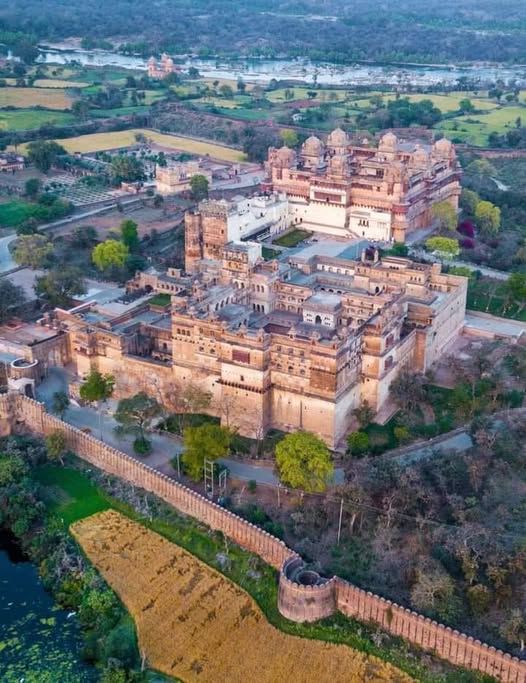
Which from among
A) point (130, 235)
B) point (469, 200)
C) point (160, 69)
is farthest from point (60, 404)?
point (160, 69)

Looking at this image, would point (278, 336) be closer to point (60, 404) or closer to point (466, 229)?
point (60, 404)

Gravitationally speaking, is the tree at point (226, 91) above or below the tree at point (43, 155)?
above

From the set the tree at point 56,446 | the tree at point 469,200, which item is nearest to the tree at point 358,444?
the tree at point 56,446

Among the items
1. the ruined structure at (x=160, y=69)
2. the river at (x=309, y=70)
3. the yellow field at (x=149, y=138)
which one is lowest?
the yellow field at (x=149, y=138)

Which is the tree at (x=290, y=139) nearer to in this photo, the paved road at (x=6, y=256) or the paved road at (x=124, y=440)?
the paved road at (x=6, y=256)

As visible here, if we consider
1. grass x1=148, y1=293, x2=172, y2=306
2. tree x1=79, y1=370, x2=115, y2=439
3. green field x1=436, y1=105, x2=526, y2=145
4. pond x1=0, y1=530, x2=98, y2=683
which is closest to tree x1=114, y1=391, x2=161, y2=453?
tree x1=79, y1=370, x2=115, y2=439

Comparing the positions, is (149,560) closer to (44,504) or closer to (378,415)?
(44,504)

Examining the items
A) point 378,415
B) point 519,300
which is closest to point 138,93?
point 519,300
